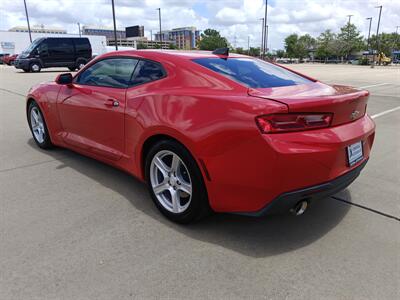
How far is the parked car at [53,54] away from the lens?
2398cm

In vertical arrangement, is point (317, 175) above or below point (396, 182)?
above

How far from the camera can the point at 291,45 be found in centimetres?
9406

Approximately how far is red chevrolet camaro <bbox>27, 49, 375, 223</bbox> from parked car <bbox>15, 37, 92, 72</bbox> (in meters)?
22.9

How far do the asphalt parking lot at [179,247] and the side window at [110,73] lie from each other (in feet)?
3.69

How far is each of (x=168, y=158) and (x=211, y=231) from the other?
0.74 metres

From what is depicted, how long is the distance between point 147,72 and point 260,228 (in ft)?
5.83

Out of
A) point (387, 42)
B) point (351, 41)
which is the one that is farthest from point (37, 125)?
point (387, 42)

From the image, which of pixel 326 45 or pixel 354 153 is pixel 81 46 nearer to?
pixel 354 153

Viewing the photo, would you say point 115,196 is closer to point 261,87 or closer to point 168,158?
point 168,158

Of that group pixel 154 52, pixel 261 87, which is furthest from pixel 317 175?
pixel 154 52

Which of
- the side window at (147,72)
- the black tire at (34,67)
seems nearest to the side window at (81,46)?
the black tire at (34,67)

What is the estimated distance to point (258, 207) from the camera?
255 centimetres

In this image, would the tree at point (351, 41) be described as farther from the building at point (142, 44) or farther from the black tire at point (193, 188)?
the black tire at point (193, 188)

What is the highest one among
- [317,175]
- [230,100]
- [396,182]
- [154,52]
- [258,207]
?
[154,52]
